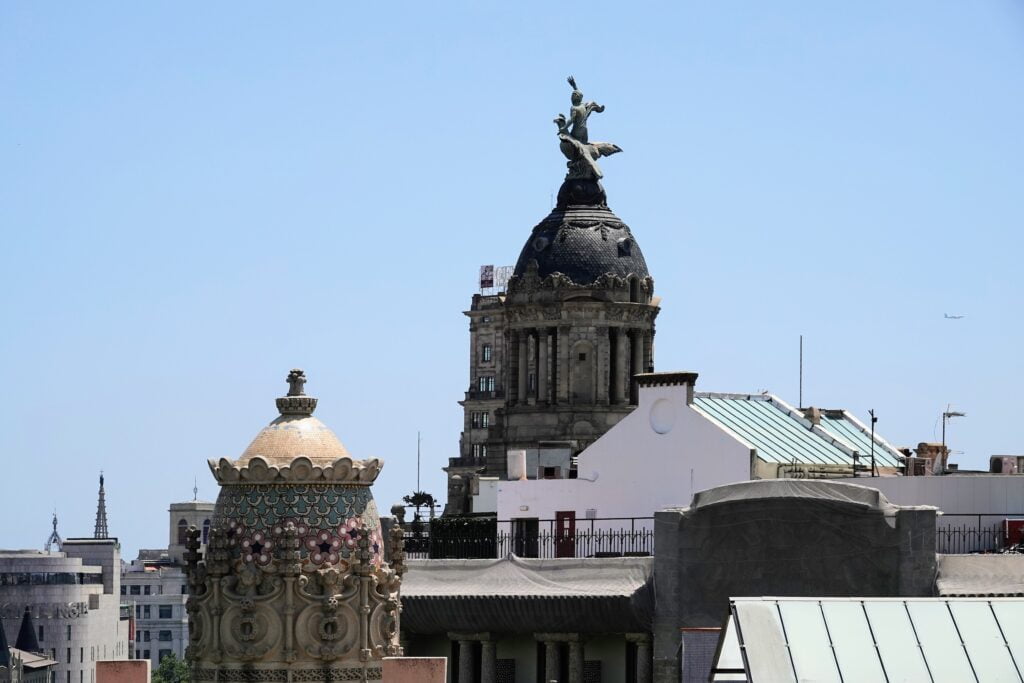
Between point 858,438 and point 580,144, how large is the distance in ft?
69.1

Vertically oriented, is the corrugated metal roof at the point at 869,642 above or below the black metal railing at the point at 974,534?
below

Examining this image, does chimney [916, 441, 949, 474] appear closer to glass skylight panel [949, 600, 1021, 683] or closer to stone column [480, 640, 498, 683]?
stone column [480, 640, 498, 683]

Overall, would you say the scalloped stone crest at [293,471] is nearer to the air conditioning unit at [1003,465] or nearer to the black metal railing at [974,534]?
the black metal railing at [974,534]

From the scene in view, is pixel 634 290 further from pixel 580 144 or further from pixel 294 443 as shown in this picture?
pixel 294 443

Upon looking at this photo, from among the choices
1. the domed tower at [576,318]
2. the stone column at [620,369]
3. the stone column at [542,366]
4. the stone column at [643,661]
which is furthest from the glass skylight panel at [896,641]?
the stone column at [542,366]

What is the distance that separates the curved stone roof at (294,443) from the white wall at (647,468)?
35.4m

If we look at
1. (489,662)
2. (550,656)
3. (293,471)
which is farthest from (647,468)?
(293,471)

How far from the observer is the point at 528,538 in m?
80.1

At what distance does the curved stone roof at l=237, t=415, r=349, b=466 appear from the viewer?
40906mm

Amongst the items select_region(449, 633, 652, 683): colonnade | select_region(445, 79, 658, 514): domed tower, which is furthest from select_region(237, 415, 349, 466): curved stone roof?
select_region(445, 79, 658, 514): domed tower

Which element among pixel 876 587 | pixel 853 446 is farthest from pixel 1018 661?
pixel 853 446

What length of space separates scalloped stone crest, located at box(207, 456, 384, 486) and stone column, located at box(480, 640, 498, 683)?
31.1m

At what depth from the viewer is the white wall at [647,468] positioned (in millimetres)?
76938

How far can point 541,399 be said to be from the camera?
105062mm
